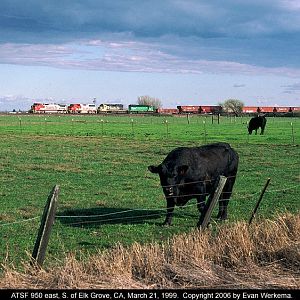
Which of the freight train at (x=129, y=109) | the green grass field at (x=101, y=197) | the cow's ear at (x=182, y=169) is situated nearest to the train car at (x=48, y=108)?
the freight train at (x=129, y=109)

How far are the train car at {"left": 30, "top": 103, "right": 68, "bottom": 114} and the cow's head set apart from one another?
138m

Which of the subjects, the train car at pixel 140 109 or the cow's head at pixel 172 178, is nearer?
the cow's head at pixel 172 178

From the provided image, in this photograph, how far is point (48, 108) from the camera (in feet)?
505

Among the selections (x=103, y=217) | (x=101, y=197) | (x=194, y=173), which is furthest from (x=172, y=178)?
(x=101, y=197)

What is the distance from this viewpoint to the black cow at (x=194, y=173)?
12758 mm

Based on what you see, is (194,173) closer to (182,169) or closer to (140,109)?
(182,169)

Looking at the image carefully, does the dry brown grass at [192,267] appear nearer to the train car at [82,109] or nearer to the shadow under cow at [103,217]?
the shadow under cow at [103,217]

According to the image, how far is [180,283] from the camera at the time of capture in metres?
6.89

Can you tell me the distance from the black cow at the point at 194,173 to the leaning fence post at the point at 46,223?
18.0 ft

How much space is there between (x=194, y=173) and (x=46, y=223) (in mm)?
6518

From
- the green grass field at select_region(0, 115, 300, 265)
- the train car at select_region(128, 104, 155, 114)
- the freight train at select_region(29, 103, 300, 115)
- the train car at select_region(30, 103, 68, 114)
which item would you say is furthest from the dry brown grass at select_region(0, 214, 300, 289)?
the train car at select_region(128, 104, 155, 114)

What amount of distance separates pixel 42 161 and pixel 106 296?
66.1 feet

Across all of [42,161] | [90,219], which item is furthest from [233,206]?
[42,161]

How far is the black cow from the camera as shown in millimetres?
12758
